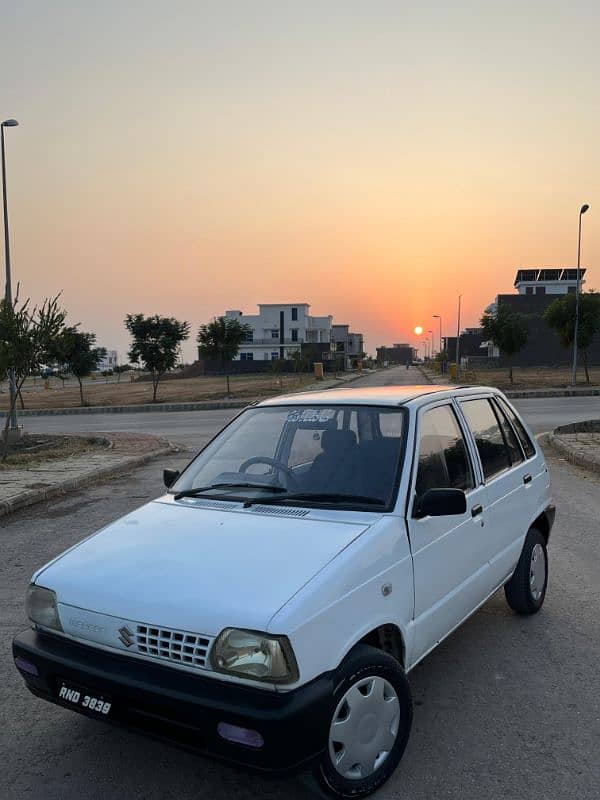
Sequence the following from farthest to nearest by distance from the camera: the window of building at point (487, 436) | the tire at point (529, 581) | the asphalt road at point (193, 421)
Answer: the asphalt road at point (193, 421), the tire at point (529, 581), the window of building at point (487, 436)

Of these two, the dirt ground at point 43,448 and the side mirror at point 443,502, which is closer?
the side mirror at point 443,502

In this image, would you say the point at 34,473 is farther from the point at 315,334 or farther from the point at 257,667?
the point at 315,334

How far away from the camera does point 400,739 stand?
2770 mm

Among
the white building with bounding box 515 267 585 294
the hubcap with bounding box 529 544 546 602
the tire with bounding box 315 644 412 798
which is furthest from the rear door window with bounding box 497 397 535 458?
the white building with bounding box 515 267 585 294

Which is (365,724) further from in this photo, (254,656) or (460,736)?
(460,736)

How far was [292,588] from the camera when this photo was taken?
8.10ft

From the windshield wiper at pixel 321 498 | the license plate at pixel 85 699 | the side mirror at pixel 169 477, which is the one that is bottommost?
the license plate at pixel 85 699

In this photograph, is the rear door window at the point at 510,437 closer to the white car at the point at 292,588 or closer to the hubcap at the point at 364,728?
the white car at the point at 292,588

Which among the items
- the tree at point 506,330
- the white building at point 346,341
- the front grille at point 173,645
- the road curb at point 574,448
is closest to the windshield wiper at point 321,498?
the front grille at point 173,645

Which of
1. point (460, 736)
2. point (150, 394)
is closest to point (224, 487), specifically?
point (460, 736)

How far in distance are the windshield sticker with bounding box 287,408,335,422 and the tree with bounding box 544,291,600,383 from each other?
3451 centimetres

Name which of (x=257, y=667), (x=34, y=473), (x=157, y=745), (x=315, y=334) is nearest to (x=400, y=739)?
(x=257, y=667)

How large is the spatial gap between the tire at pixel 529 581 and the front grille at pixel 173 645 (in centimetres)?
276

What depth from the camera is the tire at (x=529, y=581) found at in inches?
175
